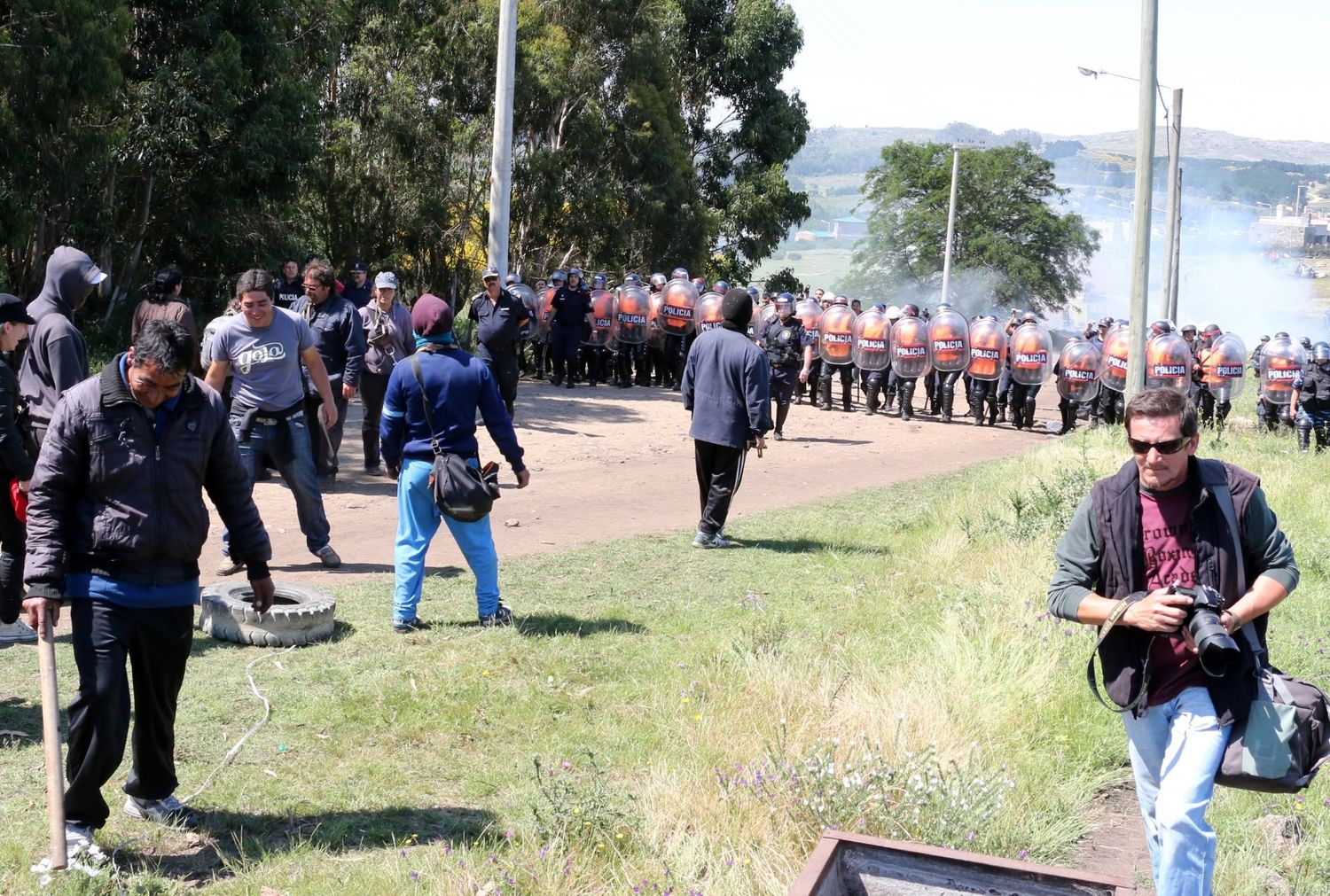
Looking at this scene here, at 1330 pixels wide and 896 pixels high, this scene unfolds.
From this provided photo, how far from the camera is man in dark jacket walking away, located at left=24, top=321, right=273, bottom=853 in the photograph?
15.5ft

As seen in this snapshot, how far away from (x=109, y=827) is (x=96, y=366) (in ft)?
46.9

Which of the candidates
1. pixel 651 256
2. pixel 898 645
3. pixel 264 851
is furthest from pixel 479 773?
pixel 651 256

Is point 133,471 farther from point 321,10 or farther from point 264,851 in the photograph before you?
point 321,10

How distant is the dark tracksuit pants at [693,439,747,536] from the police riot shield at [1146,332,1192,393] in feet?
40.6

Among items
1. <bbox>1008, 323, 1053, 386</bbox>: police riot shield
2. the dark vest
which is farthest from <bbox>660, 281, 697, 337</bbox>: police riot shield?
the dark vest

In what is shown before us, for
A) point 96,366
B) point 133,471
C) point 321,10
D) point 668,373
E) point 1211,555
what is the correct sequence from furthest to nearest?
point 668,373
point 321,10
point 96,366
point 133,471
point 1211,555

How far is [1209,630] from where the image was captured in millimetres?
3852

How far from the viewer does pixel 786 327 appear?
59.9 ft

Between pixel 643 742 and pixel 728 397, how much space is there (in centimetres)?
438

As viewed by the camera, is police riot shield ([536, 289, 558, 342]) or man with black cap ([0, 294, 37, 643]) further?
police riot shield ([536, 289, 558, 342])

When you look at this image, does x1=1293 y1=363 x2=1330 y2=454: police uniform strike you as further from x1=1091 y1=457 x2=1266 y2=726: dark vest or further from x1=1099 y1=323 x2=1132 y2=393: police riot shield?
x1=1091 y1=457 x2=1266 y2=726: dark vest

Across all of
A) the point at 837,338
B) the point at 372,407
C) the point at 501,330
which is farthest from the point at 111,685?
the point at 837,338

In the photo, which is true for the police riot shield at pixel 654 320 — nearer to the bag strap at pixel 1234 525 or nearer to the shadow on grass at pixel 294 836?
the shadow on grass at pixel 294 836

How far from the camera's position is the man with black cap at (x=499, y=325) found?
13.9 meters
